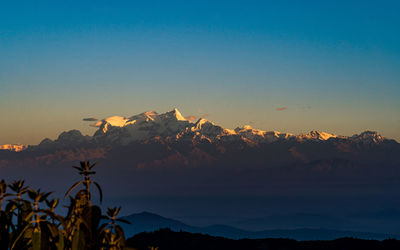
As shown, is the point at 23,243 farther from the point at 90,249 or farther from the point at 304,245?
the point at 304,245

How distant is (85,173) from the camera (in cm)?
2150

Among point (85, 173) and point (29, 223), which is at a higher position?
point (85, 173)

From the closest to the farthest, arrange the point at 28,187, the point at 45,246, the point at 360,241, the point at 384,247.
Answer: the point at 45,246 → the point at 28,187 → the point at 384,247 → the point at 360,241

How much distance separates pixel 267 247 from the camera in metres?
193

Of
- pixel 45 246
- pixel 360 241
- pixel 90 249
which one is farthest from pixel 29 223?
pixel 360 241

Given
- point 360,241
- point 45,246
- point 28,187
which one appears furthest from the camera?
point 360,241

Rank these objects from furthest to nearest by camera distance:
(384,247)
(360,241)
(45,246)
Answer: (360,241)
(384,247)
(45,246)

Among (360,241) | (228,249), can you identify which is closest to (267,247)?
(228,249)

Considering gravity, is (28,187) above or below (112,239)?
above

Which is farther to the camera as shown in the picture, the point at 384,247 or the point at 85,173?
the point at 384,247

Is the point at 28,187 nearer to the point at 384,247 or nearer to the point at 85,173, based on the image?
the point at 85,173

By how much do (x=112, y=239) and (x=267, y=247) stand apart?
17447 cm

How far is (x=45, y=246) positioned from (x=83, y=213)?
70.4 inches

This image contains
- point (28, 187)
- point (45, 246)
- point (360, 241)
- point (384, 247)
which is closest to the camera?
point (45, 246)
